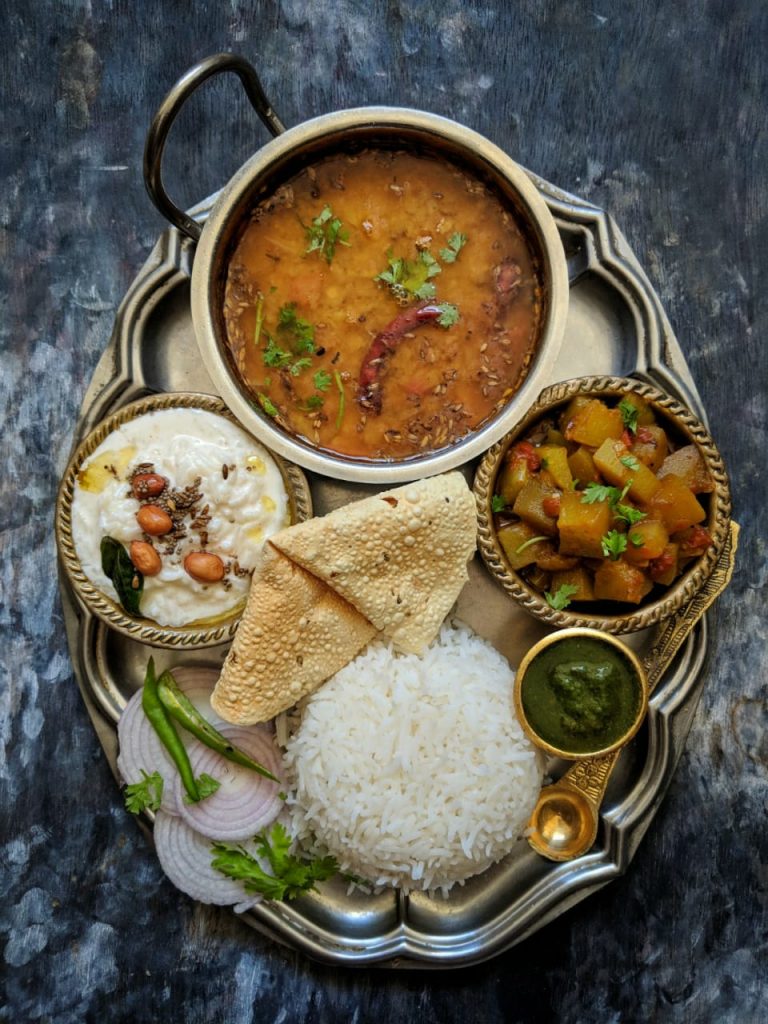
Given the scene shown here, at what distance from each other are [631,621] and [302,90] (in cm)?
180

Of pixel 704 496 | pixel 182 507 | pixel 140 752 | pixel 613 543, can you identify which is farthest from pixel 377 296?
pixel 140 752

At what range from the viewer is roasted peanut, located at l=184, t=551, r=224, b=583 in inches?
87.1

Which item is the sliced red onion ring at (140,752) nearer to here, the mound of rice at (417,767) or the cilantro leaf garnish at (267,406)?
the mound of rice at (417,767)

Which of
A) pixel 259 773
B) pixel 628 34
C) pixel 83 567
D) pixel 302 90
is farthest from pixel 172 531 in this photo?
pixel 628 34

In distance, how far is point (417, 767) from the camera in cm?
234

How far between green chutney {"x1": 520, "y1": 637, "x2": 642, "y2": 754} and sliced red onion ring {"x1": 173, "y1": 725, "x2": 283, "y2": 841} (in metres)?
0.75

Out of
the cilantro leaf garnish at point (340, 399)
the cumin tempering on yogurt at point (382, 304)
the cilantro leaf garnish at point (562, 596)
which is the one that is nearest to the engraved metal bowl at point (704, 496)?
the cilantro leaf garnish at point (562, 596)

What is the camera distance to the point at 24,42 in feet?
8.30

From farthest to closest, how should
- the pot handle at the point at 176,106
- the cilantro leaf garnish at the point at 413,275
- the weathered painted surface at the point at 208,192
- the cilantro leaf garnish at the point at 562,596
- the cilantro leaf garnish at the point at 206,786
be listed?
the weathered painted surface at the point at 208,192
the cilantro leaf garnish at the point at 206,786
the cilantro leaf garnish at the point at 562,596
the cilantro leaf garnish at the point at 413,275
the pot handle at the point at 176,106

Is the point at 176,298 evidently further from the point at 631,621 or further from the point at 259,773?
the point at 631,621

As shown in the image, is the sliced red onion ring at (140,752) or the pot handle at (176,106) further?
the sliced red onion ring at (140,752)

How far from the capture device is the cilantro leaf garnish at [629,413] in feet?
7.43

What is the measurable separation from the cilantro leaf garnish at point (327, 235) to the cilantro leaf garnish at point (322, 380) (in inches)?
11.0

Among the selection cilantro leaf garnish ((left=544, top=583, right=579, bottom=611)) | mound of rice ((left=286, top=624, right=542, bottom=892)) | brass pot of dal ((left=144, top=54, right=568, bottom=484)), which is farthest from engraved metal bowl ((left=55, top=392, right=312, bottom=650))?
cilantro leaf garnish ((left=544, top=583, right=579, bottom=611))
